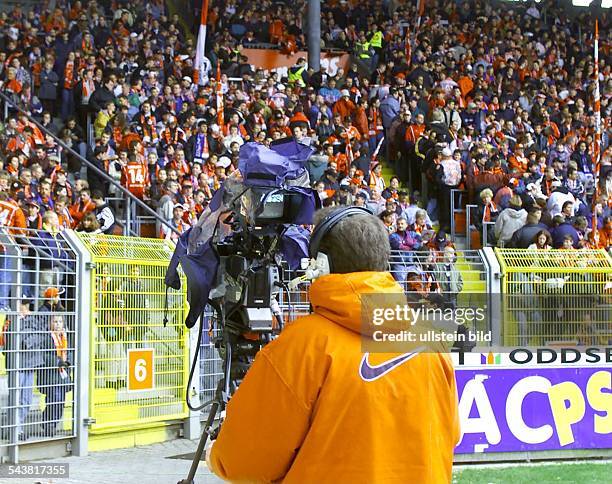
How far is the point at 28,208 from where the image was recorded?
12.4 m

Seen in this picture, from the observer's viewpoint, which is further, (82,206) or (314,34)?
(314,34)

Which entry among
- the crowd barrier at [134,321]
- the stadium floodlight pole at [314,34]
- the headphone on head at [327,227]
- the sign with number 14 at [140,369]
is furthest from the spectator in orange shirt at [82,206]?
the headphone on head at [327,227]

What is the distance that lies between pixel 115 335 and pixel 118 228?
4.21 meters

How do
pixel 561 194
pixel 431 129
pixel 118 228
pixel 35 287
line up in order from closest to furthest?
pixel 35 287, pixel 118 228, pixel 561 194, pixel 431 129

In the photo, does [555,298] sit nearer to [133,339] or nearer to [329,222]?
[133,339]

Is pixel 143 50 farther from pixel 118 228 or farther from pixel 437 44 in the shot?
pixel 437 44

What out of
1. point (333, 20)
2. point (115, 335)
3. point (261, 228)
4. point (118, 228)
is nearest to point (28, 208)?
point (118, 228)

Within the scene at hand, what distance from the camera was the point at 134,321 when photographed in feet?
33.0

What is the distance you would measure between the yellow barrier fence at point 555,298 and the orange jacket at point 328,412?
8.37m

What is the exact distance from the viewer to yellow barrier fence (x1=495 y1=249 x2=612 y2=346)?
1118cm

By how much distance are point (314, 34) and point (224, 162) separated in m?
7.67

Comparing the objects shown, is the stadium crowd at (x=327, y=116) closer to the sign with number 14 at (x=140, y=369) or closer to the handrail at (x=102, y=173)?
the handrail at (x=102, y=173)

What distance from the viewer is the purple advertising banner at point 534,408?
905 centimetres
